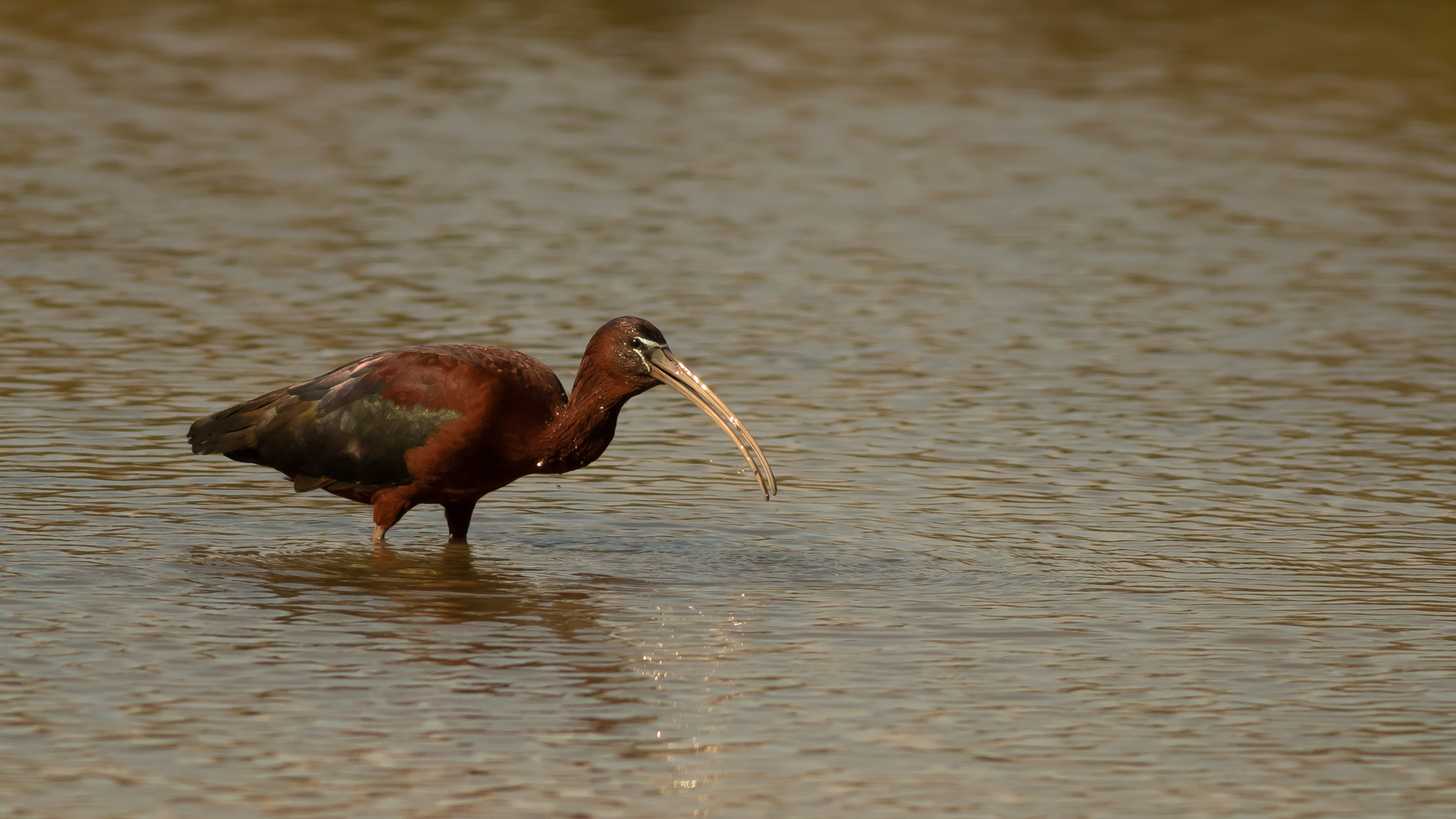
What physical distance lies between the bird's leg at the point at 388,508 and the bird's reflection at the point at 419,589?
0.09 meters

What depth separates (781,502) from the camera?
12016 millimetres

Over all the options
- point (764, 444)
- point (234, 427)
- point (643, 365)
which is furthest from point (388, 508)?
point (764, 444)

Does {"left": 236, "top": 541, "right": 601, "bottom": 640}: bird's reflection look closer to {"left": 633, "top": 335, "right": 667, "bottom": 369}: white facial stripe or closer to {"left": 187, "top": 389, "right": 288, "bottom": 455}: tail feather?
{"left": 187, "top": 389, "right": 288, "bottom": 455}: tail feather

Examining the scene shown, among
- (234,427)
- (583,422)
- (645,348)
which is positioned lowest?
(234,427)

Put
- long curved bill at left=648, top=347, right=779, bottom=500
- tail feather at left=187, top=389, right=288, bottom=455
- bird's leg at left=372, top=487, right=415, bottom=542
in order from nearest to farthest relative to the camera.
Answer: long curved bill at left=648, top=347, right=779, bottom=500 → bird's leg at left=372, top=487, right=415, bottom=542 → tail feather at left=187, top=389, right=288, bottom=455

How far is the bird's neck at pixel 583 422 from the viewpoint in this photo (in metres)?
10.5

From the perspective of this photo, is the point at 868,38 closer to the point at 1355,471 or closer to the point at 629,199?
the point at 629,199

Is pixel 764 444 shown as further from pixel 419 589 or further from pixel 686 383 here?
pixel 419 589

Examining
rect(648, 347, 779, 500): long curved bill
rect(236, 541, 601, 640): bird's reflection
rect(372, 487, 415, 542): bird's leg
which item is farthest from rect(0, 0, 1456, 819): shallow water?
rect(648, 347, 779, 500): long curved bill

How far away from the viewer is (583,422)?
416 inches

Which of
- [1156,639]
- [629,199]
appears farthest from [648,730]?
[629,199]

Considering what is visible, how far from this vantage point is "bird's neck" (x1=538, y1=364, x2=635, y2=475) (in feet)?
34.6

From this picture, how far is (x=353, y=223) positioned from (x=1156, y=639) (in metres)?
11.2

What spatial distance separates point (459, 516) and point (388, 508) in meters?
0.34
